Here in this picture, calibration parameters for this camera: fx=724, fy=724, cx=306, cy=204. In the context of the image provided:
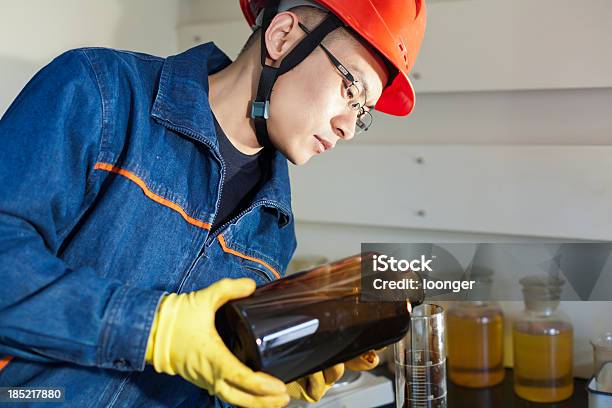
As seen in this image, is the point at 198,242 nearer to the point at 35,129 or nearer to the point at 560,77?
the point at 35,129

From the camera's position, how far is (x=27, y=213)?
3.11ft

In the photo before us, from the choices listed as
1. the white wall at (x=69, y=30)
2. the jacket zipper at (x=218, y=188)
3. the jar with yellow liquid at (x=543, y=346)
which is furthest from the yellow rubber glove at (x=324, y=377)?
the white wall at (x=69, y=30)

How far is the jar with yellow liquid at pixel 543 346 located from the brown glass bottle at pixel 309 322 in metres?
0.68

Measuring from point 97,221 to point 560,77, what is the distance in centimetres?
109

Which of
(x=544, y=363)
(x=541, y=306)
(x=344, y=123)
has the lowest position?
(x=544, y=363)

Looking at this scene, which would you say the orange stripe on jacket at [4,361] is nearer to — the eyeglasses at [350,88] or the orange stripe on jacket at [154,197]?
the orange stripe on jacket at [154,197]

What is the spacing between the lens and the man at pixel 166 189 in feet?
3.02

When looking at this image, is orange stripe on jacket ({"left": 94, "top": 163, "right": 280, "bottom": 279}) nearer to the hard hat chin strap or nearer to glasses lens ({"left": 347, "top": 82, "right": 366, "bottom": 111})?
the hard hat chin strap

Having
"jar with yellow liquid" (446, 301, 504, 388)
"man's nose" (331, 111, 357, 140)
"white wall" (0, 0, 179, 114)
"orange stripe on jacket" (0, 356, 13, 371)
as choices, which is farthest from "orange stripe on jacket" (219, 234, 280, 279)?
"white wall" (0, 0, 179, 114)

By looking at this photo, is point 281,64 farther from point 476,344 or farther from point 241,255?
point 476,344

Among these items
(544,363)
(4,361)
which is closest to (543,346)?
(544,363)

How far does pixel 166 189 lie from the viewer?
114cm

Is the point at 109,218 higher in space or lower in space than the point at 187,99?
lower

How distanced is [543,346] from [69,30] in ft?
4.34
